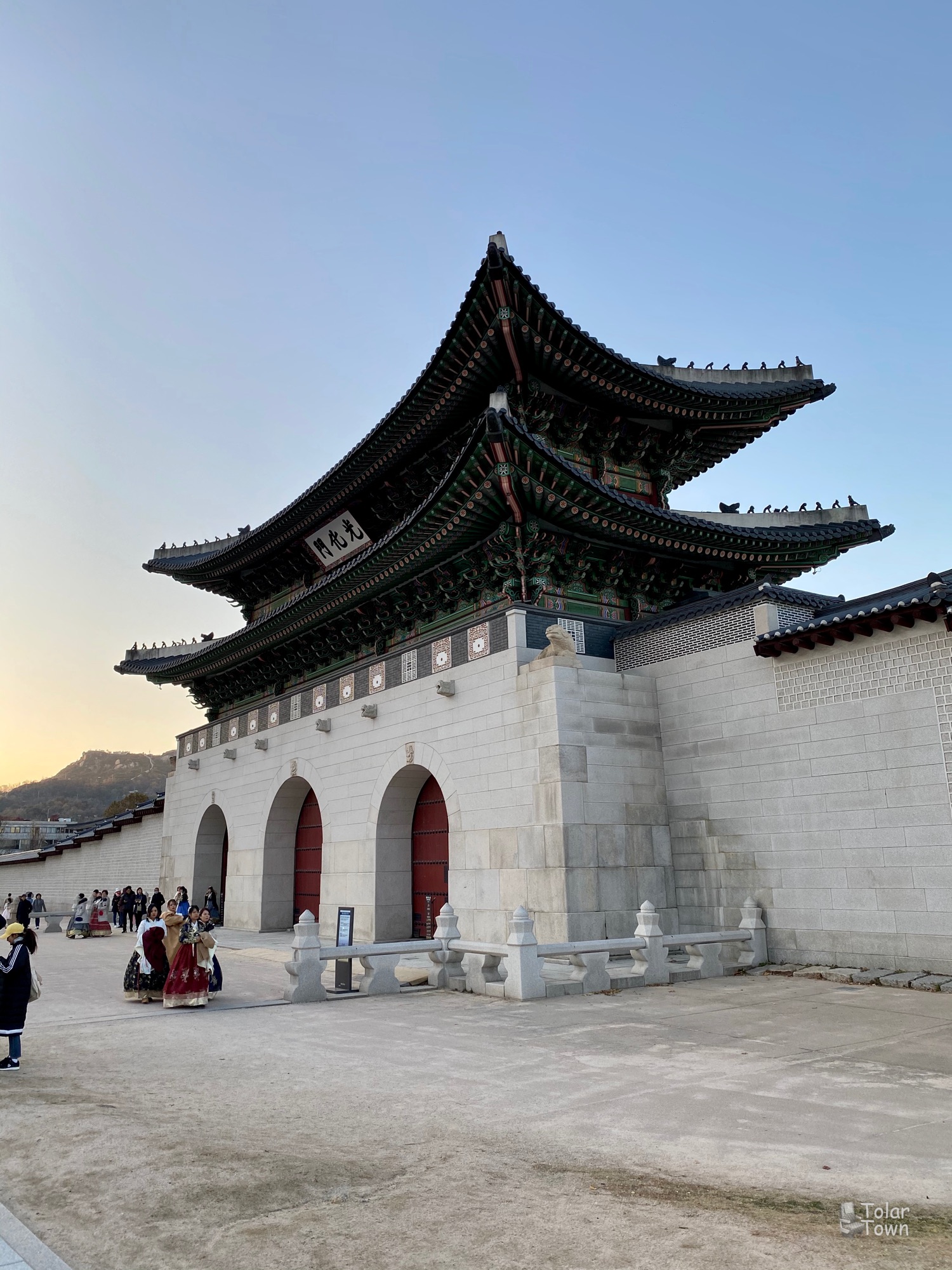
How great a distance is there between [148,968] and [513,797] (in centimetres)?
618

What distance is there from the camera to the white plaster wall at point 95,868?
33.8m

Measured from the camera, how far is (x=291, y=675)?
24406mm

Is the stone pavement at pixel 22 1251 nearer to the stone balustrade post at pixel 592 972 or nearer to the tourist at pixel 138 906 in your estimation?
the stone balustrade post at pixel 592 972

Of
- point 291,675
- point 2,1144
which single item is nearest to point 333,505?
point 291,675

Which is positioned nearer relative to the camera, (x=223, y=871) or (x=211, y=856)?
(x=211, y=856)

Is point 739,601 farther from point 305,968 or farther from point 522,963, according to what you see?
point 305,968

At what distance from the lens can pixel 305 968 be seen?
38.4 ft

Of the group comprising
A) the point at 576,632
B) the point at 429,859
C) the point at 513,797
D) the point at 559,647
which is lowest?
the point at 429,859

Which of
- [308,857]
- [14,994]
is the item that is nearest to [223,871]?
[308,857]

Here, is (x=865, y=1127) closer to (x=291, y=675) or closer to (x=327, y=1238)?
(x=327, y=1238)

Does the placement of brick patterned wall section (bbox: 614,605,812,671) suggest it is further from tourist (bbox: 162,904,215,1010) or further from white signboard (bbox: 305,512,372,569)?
white signboard (bbox: 305,512,372,569)

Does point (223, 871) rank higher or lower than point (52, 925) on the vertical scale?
higher

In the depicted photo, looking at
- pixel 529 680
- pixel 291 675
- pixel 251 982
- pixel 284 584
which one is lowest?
pixel 251 982

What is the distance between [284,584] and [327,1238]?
80.8 ft
